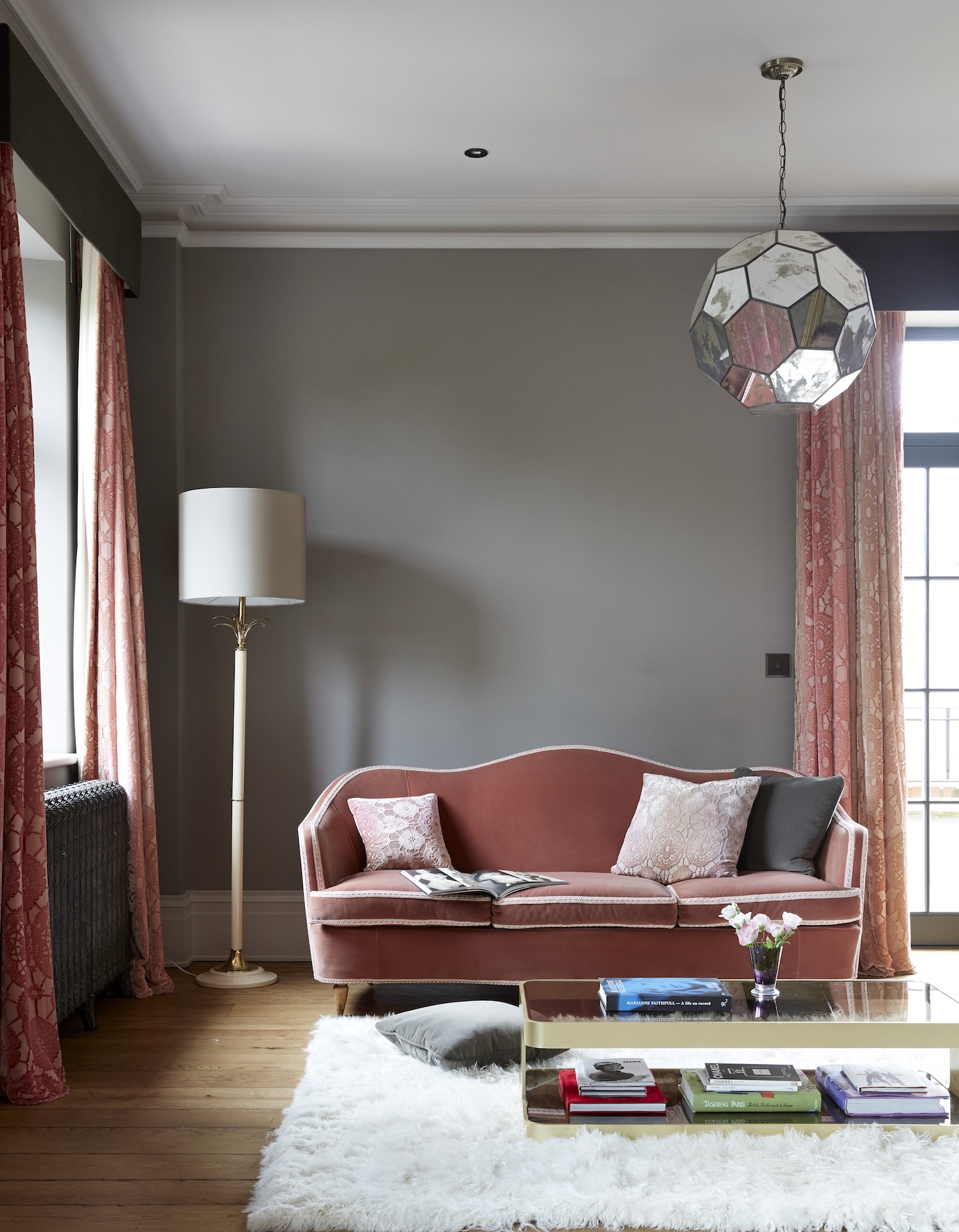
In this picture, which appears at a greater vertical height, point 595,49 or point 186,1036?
point 595,49

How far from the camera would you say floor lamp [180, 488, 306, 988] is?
13.2 feet

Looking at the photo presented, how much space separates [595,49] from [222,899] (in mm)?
3471

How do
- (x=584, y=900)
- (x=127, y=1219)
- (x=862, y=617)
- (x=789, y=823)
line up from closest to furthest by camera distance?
(x=127, y=1219)
(x=584, y=900)
(x=789, y=823)
(x=862, y=617)

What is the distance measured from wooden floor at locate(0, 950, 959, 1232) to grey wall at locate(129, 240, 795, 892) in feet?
2.75

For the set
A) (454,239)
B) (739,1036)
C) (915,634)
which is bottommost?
(739,1036)

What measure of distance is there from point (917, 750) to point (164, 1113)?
3.42 metres

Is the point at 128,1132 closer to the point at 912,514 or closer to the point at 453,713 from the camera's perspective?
the point at 453,713

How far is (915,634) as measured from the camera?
477 cm

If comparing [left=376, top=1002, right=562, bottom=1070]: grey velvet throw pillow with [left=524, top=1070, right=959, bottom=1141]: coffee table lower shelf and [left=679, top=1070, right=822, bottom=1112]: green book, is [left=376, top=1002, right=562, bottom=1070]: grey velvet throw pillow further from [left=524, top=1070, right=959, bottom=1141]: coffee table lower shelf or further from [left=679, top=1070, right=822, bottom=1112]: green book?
[left=679, top=1070, right=822, bottom=1112]: green book

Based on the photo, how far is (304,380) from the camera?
15.2ft

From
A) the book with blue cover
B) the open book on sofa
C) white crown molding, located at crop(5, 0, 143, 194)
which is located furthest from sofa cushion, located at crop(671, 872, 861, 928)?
Result: white crown molding, located at crop(5, 0, 143, 194)

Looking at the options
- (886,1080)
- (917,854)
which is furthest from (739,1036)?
(917,854)

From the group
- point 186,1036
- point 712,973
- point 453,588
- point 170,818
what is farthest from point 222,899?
point 712,973

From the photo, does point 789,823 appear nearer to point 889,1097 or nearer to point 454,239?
point 889,1097
